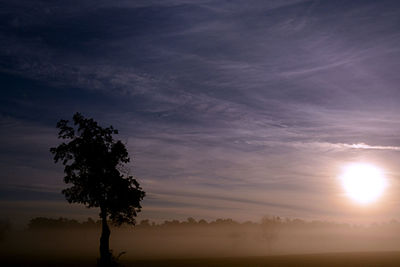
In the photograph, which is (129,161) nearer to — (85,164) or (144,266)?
(85,164)

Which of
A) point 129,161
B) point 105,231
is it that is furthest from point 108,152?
point 105,231

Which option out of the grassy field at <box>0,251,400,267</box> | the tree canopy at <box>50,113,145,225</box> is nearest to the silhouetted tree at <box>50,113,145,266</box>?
the tree canopy at <box>50,113,145,225</box>

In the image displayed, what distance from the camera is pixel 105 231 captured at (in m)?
46.2

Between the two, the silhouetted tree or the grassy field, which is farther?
the grassy field

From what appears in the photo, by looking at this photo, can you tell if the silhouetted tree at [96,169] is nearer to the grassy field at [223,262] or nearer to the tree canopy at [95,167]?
the tree canopy at [95,167]

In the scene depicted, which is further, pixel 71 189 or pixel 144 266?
pixel 144 266

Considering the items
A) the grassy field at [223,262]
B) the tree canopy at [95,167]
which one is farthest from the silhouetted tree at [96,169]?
the grassy field at [223,262]

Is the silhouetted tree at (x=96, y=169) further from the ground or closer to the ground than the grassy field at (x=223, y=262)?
further from the ground

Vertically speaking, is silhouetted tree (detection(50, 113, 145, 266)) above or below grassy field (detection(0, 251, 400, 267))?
above

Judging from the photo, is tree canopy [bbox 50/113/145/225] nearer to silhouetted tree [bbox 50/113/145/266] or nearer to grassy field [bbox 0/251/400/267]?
silhouetted tree [bbox 50/113/145/266]

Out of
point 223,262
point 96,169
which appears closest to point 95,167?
point 96,169

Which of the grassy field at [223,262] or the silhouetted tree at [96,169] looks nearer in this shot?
the silhouetted tree at [96,169]

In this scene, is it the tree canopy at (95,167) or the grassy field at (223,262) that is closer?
the tree canopy at (95,167)

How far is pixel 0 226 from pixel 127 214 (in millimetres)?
166879
